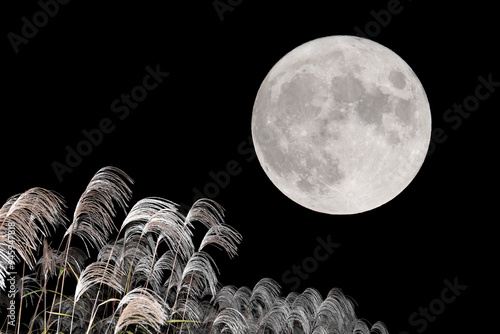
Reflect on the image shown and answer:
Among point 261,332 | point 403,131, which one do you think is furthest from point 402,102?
point 261,332

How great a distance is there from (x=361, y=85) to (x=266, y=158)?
5.00 ft

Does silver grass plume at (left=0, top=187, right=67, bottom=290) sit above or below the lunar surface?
above

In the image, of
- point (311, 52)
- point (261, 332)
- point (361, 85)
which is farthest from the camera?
point (261, 332)

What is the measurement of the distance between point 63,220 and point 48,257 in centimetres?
52

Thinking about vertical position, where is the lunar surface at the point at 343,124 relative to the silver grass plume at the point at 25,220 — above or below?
below

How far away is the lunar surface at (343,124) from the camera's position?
303 inches

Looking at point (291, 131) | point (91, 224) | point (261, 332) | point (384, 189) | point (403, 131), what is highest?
point (91, 224)

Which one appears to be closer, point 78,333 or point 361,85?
point 361,85

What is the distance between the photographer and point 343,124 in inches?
301

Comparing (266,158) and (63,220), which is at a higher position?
(63,220)

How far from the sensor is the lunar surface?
7699 millimetres

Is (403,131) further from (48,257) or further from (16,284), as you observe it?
(16,284)

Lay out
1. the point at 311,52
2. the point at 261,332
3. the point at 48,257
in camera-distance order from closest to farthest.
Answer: the point at 48,257 < the point at 311,52 < the point at 261,332

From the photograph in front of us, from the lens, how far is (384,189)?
8211 millimetres
